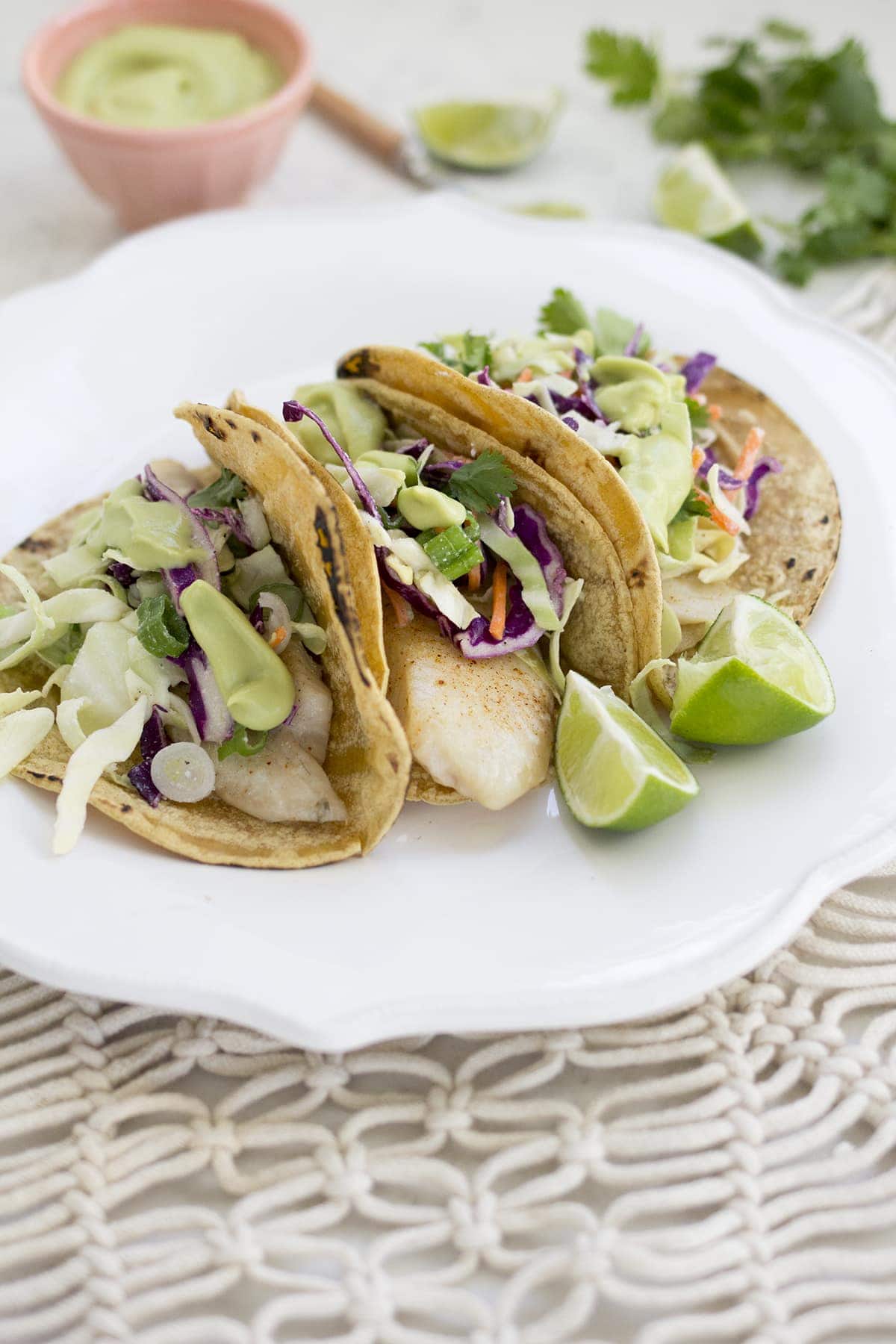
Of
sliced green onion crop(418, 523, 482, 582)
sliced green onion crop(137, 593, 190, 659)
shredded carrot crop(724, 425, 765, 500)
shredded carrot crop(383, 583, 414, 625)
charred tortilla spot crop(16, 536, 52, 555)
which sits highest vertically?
shredded carrot crop(724, 425, 765, 500)

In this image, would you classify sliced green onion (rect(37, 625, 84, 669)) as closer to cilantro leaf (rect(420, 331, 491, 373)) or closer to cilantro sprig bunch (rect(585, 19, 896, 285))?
cilantro leaf (rect(420, 331, 491, 373))

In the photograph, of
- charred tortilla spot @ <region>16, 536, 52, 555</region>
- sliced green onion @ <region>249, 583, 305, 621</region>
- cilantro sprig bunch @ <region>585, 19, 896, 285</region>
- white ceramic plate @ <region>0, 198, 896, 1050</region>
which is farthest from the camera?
cilantro sprig bunch @ <region>585, 19, 896, 285</region>

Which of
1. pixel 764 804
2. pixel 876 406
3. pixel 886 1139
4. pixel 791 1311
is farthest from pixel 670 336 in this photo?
pixel 791 1311

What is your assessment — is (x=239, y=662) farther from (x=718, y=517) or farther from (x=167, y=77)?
(x=167, y=77)

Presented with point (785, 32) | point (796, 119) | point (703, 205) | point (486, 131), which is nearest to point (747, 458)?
point (703, 205)

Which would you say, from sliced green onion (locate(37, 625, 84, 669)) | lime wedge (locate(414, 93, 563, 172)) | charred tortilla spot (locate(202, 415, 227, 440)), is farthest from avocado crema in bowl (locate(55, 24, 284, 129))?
sliced green onion (locate(37, 625, 84, 669))

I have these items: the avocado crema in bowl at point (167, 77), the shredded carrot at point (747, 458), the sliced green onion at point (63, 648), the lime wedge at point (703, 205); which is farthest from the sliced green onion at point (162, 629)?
the lime wedge at point (703, 205)
